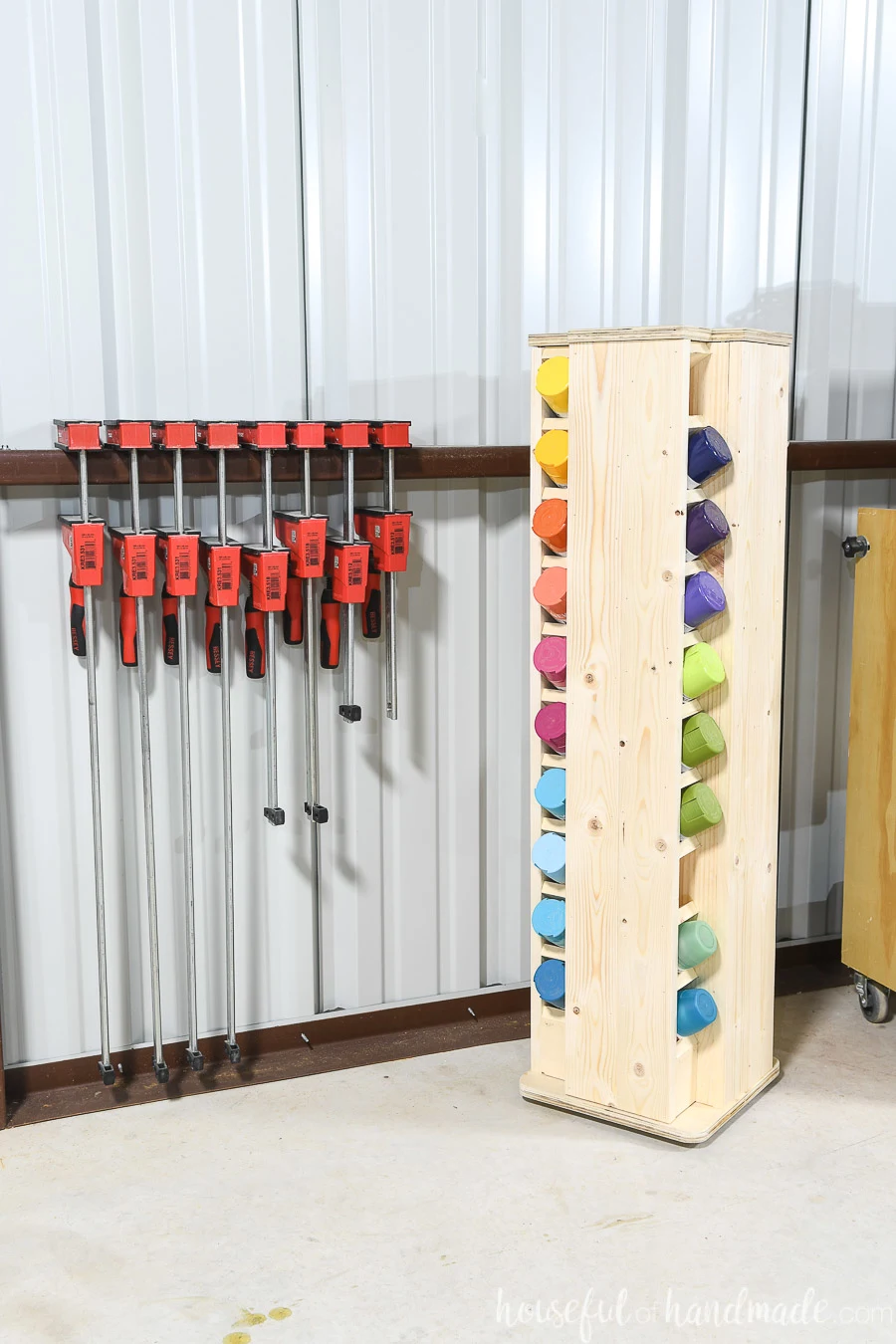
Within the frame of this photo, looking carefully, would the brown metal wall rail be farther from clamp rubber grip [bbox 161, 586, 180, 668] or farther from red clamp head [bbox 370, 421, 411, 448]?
clamp rubber grip [bbox 161, 586, 180, 668]

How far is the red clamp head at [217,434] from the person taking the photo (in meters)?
2.30

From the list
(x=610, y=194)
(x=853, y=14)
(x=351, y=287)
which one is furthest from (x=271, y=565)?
(x=853, y=14)

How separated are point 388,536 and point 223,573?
0.33m

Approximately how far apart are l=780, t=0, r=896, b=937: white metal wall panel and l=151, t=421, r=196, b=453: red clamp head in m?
1.46

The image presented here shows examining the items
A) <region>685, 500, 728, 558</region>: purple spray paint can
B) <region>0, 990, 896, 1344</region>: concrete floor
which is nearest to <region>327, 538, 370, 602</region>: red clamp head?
<region>685, 500, 728, 558</region>: purple spray paint can

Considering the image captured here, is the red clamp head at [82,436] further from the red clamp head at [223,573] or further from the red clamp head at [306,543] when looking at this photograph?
the red clamp head at [306,543]

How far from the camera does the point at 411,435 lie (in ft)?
8.64

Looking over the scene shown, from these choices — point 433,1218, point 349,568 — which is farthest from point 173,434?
point 433,1218

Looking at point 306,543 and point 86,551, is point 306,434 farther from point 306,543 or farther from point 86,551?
point 86,551

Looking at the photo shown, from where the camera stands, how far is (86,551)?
2.24 meters

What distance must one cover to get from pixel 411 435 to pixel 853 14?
1.39m

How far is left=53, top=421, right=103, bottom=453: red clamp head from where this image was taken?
2.20 m

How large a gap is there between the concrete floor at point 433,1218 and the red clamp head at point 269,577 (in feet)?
3.21

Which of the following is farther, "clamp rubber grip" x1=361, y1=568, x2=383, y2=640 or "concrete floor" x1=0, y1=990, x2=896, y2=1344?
"clamp rubber grip" x1=361, y1=568, x2=383, y2=640
